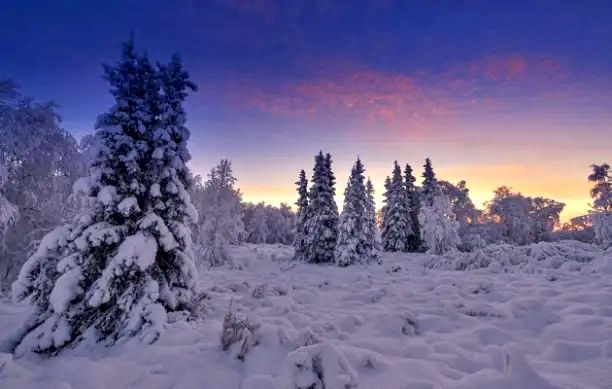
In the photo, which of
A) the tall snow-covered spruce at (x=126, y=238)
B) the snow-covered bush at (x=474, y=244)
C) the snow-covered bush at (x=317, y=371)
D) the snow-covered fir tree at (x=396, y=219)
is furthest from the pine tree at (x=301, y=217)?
the snow-covered bush at (x=317, y=371)

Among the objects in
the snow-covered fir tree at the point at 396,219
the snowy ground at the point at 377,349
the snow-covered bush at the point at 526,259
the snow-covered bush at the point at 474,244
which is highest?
the snow-covered fir tree at the point at 396,219

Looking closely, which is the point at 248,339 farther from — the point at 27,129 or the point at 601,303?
the point at 27,129

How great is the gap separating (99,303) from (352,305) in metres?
5.06

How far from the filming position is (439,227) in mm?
30172

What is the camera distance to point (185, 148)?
22.2 feet

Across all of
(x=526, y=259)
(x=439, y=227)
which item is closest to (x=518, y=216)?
(x=439, y=227)

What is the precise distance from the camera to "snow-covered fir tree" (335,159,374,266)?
2236 centimetres

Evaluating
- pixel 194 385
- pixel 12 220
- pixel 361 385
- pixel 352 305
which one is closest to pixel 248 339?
pixel 194 385

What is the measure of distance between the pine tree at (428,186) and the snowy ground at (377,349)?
2651 cm

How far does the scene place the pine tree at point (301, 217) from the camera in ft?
84.6

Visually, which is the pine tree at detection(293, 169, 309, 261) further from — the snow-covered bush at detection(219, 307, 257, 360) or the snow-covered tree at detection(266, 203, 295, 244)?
the snow-covered tree at detection(266, 203, 295, 244)

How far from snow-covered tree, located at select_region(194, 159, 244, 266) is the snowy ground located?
15782 millimetres

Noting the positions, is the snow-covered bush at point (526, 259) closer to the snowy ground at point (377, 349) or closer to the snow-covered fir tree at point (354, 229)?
the snowy ground at point (377, 349)

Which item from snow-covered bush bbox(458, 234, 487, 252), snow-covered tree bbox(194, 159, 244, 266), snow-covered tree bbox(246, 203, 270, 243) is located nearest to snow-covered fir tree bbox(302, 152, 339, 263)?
snow-covered tree bbox(194, 159, 244, 266)
